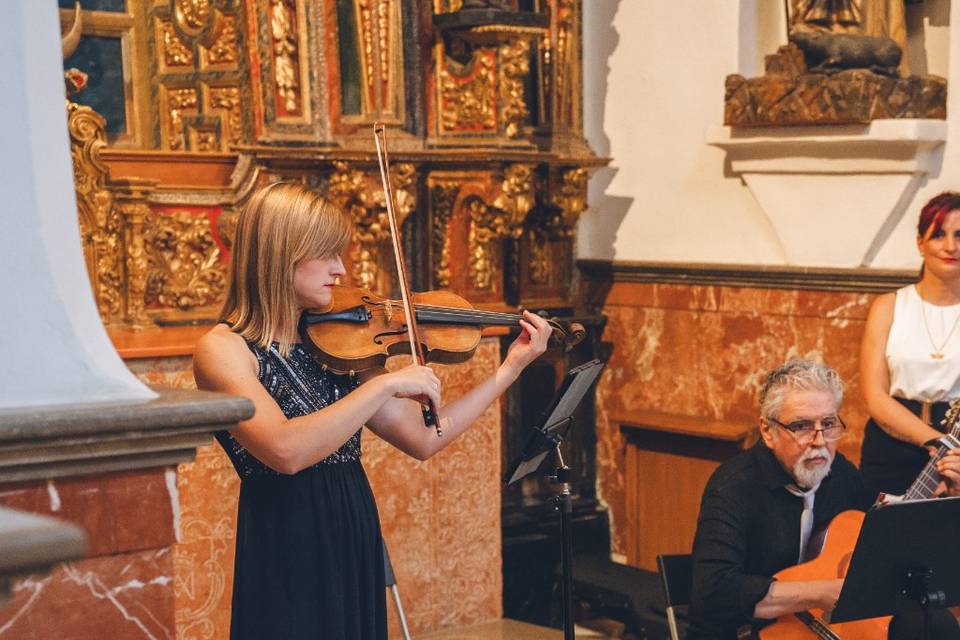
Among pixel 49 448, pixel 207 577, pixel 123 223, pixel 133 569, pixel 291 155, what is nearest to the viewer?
pixel 49 448

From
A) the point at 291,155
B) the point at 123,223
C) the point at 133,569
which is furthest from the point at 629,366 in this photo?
the point at 133,569

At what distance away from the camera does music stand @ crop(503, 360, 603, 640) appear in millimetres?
3109

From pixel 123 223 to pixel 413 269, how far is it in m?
1.32

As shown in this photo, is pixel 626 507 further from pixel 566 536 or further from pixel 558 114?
pixel 566 536

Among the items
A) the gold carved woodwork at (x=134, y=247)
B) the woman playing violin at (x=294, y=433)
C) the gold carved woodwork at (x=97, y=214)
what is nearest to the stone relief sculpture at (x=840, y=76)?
the gold carved woodwork at (x=134, y=247)

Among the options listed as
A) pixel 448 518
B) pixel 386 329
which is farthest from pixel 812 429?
pixel 448 518

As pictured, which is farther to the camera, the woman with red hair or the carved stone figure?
the carved stone figure

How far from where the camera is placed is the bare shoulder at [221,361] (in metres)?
2.58

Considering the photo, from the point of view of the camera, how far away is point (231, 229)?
5.10 m

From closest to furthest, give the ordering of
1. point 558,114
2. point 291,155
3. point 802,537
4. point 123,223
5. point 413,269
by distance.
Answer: point 802,537, point 123,223, point 291,155, point 413,269, point 558,114

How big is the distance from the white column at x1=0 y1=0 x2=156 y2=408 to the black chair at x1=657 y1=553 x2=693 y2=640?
222 cm

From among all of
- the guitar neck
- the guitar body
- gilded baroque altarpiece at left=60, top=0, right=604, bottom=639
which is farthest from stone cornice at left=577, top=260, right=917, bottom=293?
the guitar body

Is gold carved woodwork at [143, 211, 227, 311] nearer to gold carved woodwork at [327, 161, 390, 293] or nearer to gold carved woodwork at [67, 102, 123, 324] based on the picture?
gold carved woodwork at [67, 102, 123, 324]

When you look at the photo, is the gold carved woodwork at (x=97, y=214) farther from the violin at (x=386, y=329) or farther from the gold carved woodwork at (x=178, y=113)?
the violin at (x=386, y=329)
